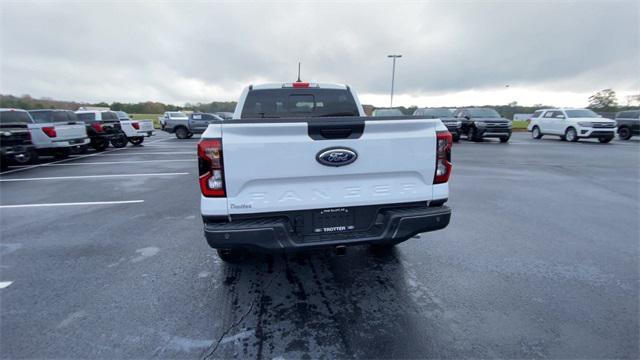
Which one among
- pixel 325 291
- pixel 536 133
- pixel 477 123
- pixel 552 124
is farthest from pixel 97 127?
pixel 536 133

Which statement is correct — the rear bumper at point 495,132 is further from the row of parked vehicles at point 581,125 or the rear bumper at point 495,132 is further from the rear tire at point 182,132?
the rear tire at point 182,132

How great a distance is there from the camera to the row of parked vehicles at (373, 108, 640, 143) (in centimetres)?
1691

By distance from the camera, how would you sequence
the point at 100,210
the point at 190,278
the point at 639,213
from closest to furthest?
the point at 190,278 < the point at 639,213 < the point at 100,210

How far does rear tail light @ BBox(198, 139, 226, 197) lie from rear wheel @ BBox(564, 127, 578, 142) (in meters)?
21.1

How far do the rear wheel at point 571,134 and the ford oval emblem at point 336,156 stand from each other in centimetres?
2027

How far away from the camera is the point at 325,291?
3.08 meters

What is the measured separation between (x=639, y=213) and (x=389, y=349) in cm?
586

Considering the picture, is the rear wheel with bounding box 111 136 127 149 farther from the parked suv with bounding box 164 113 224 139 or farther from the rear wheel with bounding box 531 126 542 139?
the rear wheel with bounding box 531 126 542 139

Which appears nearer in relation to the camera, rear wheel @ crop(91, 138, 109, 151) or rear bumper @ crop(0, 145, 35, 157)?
rear bumper @ crop(0, 145, 35, 157)

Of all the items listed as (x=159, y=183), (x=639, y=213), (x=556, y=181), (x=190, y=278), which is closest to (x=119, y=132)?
(x=159, y=183)

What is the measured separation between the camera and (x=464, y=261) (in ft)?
12.1

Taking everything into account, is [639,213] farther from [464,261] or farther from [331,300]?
[331,300]

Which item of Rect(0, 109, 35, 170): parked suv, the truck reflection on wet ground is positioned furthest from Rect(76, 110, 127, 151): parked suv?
the truck reflection on wet ground

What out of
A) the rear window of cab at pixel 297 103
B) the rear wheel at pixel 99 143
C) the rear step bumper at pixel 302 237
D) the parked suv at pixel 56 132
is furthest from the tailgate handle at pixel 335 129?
the rear wheel at pixel 99 143
